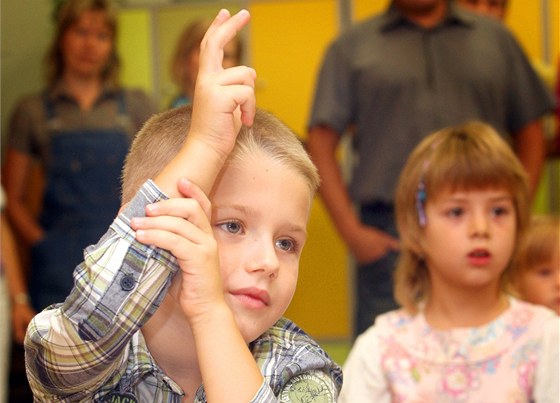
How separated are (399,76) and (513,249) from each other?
2.03 ft

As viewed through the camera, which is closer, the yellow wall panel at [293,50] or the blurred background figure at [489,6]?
the blurred background figure at [489,6]

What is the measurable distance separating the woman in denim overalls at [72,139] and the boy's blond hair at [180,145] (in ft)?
4.69

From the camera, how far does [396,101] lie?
86.0 inches

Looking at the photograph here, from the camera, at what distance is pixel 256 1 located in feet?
11.2

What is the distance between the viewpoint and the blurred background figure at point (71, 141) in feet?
7.85

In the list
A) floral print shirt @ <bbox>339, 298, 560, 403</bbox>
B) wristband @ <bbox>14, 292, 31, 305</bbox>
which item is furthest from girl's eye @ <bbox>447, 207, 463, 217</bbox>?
wristband @ <bbox>14, 292, 31, 305</bbox>

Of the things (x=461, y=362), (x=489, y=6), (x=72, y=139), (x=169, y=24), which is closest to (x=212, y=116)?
(x=461, y=362)

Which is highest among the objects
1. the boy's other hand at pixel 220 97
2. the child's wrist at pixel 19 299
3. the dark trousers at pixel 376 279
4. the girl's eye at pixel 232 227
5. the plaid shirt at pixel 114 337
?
the boy's other hand at pixel 220 97

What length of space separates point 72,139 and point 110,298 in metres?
1.71

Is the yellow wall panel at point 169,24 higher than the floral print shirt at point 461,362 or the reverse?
higher

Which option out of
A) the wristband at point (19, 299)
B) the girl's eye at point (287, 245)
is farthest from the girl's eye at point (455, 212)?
the wristband at point (19, 299)

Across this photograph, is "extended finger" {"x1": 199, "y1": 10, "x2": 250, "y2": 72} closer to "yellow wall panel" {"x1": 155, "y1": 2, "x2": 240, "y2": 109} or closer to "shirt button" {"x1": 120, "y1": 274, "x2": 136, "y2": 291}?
"shirt button" {"x1": 120, "y1": 274, "x2": 136, "y2": 291}

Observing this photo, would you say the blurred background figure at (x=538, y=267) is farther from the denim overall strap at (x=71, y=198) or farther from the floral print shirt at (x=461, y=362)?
the denim overall strap at (x=71, y=198)

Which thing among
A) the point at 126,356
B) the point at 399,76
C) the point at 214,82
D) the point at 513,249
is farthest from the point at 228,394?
the point at 399,76
